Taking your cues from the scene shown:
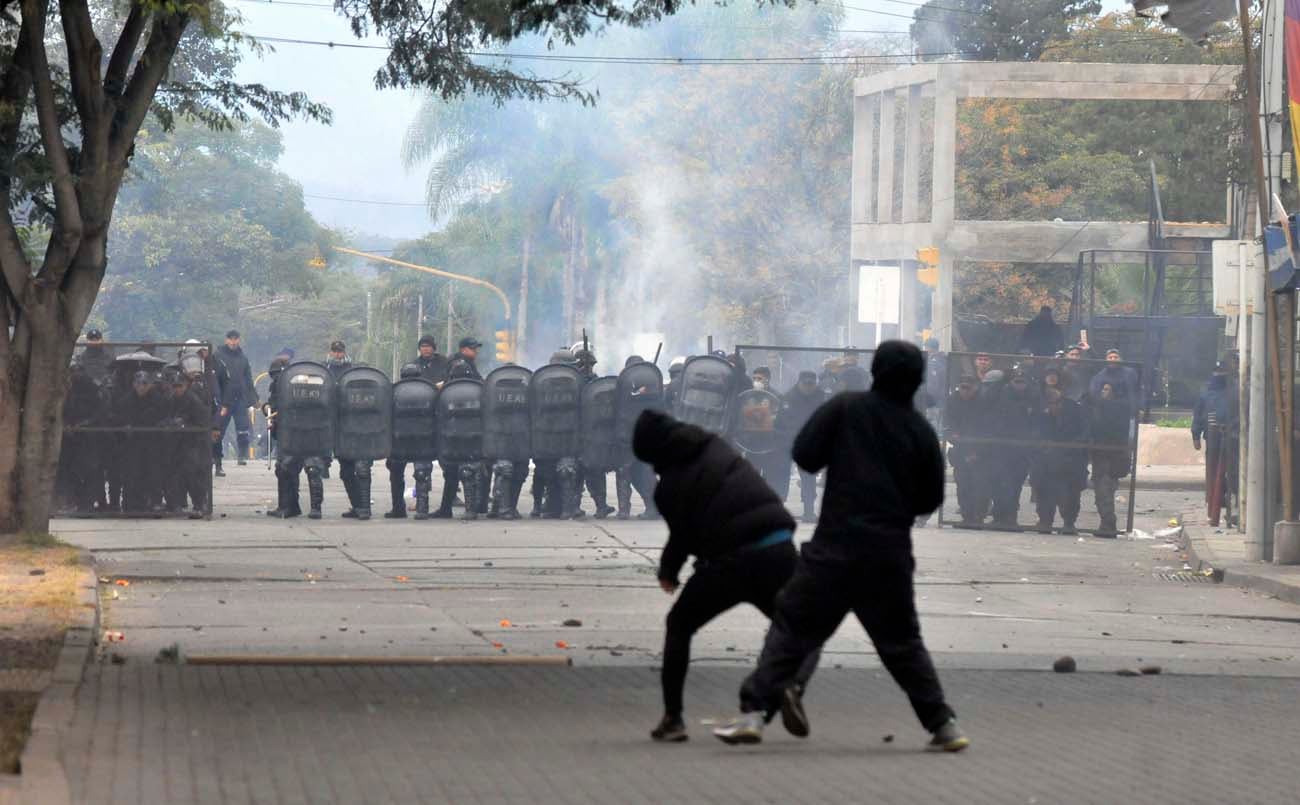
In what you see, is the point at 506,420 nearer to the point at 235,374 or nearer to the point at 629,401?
the point at 629,401

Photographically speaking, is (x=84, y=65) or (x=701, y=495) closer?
(x=701, y=495)

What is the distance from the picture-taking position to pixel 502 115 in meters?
77.1

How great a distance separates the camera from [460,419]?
20.9 m

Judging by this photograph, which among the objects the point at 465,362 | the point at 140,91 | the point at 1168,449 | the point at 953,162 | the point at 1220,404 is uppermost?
the point at 953,162

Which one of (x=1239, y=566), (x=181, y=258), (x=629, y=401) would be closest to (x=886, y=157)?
(x=629, y=401)

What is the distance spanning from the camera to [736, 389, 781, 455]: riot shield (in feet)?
72.5

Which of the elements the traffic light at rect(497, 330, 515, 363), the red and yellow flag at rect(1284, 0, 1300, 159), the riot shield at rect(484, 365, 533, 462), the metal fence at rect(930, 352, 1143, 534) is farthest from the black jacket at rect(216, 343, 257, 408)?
the traffic light at rect(497, 330, 515, 363)

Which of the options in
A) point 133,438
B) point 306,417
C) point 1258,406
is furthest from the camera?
point 306,417

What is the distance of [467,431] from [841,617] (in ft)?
43.3

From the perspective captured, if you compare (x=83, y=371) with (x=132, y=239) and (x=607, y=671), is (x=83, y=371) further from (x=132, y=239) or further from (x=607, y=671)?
(x=132, y=239)

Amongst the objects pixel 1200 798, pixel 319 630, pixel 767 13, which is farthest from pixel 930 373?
pixel 767 13

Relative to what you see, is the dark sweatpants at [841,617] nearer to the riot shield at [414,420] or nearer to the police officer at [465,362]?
the riot shield at [414,420]

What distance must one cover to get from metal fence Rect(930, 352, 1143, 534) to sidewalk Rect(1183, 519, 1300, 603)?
111cm

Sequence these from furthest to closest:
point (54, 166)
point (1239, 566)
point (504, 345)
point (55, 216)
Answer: point (504, 345), point (1239, 566), point (55, 216), point (54, 166)
